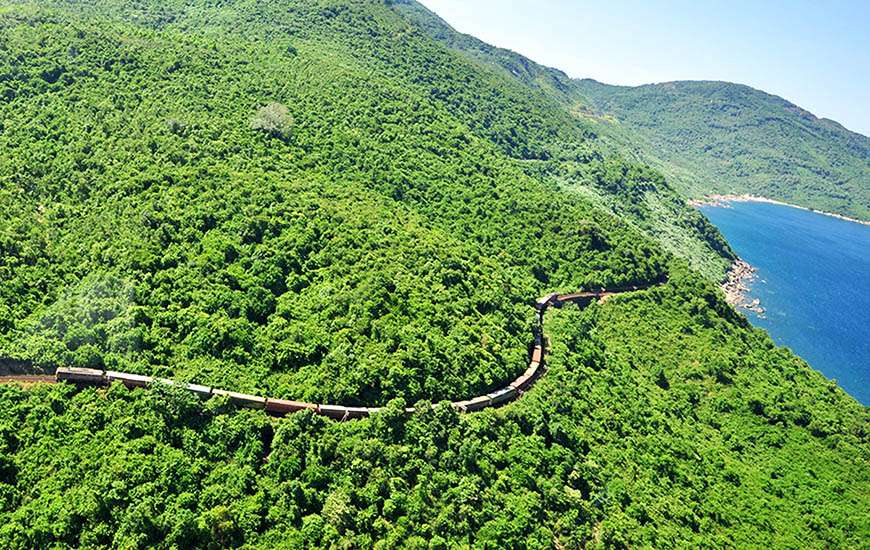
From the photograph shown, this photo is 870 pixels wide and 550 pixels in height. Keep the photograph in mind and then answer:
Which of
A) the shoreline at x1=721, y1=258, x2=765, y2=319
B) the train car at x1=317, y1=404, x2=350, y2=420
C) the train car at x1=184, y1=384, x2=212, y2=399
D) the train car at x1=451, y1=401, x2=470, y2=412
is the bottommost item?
the train car at x1=184, y1=384, x2=212, y2=399

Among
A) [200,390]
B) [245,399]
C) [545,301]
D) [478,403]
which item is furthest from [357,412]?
[545,301]

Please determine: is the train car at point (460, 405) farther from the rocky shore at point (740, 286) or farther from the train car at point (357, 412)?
the rocky shore at point (740, 286)

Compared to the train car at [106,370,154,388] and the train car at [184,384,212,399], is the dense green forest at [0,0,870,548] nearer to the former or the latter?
the train car at [106,370,154,388]

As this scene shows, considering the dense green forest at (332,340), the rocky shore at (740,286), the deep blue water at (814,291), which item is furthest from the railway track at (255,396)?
the rocky shore at (740,286)

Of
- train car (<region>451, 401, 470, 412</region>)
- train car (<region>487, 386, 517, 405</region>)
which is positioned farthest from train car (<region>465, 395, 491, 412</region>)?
train car (<region>487, 386, 517, 405</region>)

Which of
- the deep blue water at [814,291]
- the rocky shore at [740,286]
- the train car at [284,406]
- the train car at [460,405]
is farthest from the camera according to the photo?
the rocky shore at [740,286]

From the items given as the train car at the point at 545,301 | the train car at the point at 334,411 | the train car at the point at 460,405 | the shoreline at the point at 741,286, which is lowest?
the train car at the point at 334,411
